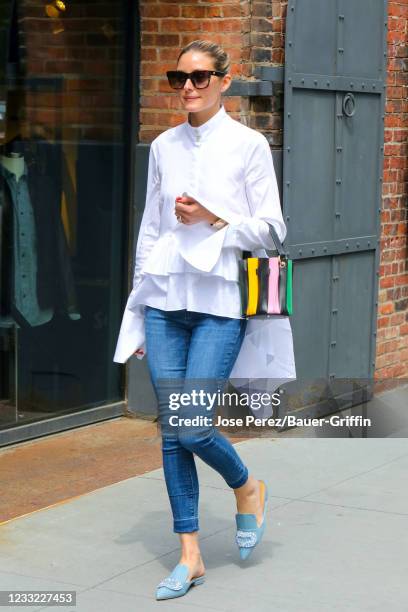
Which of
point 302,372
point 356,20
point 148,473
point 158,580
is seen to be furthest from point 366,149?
point 158,580

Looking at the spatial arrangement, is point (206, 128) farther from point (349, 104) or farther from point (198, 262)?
point (349, 104)

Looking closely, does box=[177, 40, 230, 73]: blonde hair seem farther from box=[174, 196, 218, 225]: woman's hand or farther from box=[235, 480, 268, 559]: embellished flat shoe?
box=[235, 480, 268, 559]: embellished flat shoe

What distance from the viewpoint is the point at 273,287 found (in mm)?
5074

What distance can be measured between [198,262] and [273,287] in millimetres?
308

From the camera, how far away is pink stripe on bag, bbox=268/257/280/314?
16.6ft

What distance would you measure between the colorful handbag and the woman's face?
20.6 inches

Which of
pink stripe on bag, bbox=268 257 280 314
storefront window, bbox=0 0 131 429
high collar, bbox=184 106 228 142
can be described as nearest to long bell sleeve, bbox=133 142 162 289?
high collar, bbox=184 106 228 142

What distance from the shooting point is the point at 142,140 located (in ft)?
25.6

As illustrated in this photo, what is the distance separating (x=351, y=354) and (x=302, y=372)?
21.9 inches

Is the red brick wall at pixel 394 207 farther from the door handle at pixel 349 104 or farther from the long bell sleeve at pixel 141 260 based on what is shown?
the long bell sleeve at pixel 141 260

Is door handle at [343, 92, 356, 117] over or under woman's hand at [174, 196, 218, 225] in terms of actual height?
over

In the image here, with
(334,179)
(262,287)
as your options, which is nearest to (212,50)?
(262,287)

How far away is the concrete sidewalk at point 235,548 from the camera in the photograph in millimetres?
5039

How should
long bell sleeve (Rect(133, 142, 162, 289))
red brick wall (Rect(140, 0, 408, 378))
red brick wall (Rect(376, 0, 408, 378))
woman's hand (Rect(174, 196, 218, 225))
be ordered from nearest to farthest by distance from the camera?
woman's hand (Rect(174, 196, 218, 225))
long bell sleeve (Rect(133, 142, 162, 289))
red brick wall (Rect(140, 0, 408, 378))
red brick wall (Rect(376, 0, 408, 378))
